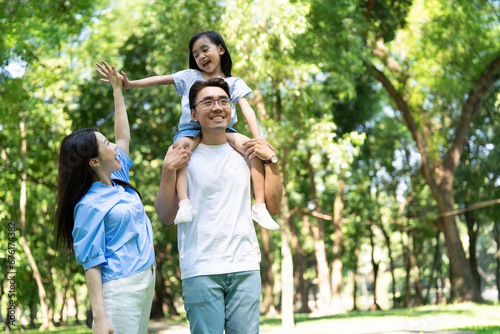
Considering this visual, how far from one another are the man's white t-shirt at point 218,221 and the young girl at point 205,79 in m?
0.07

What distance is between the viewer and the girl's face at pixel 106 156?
3.31 metres

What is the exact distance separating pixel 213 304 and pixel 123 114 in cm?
158

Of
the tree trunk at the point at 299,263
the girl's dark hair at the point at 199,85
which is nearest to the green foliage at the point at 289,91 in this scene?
the tree trunk at the point at 299,263

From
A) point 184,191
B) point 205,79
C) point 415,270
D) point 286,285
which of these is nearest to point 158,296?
point 286,285

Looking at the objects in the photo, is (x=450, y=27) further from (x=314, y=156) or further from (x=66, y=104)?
(x=66, y=104)

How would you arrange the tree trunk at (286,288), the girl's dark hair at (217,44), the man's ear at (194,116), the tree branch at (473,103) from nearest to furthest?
the man's ear at (194,116) → the girl's dark hair at (217,44) → the tree trunk at (286,288) → the tree branch at (473,103)

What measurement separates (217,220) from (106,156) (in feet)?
2.67

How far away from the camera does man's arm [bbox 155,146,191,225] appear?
9.89 feet

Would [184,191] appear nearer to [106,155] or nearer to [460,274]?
[106,155]

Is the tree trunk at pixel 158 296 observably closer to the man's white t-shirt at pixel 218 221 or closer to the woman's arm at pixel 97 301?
the woman's arm at pixel 97 301

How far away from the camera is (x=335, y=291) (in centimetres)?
2466

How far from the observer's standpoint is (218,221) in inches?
117

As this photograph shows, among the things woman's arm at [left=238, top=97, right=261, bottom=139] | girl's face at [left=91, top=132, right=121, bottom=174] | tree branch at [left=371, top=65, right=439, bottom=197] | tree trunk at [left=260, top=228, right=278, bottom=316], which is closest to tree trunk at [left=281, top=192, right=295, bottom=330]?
tree branch at [left=371, top=65, right=439, bottom=197]

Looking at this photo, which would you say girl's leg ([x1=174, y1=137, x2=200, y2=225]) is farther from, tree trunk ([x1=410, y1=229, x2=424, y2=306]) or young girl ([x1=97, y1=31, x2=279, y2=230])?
tree trunk ([x1=410, y1=229, x2=424, y2=306])
